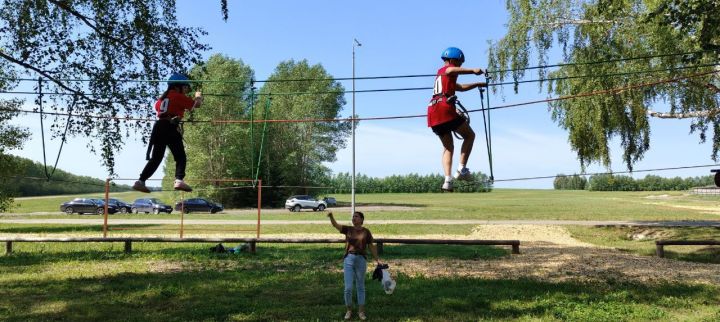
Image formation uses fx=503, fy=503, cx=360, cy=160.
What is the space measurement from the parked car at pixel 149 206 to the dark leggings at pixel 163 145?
119ft

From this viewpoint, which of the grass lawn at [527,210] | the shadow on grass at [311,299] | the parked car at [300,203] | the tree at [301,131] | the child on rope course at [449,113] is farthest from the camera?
the tree at [301,131]

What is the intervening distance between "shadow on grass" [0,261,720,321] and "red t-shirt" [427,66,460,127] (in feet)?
11.1

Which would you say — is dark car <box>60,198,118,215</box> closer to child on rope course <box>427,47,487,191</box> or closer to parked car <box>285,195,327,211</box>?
parked car <box>285,195,327,211</box>

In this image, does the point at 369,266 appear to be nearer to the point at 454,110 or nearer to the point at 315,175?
the point at 454,110

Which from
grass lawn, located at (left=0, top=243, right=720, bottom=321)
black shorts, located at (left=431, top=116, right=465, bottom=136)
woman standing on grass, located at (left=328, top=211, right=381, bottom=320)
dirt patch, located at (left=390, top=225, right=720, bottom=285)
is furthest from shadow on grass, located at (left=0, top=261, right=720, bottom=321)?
black shorts, located at (left=431, top=116, right=465, bottom=136)

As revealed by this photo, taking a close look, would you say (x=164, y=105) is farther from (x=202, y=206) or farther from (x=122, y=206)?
(x=122, y=206)

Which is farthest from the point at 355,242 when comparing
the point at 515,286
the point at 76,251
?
the point at 76,251

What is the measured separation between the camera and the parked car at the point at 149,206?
137 ft

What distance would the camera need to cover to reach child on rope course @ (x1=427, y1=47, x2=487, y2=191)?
20.7ft

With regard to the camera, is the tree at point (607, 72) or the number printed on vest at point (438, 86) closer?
the number printed on vest at point (438, 86)

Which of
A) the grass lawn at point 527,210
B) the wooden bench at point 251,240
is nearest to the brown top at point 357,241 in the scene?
the wooden bench at point 251,240

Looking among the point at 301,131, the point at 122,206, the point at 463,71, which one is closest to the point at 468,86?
the point at 463,71

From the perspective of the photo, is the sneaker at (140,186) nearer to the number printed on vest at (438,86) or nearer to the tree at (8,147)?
the number printed on vest at (438,86)

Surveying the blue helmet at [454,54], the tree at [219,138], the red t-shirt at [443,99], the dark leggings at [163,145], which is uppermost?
the tree at [219,138]
